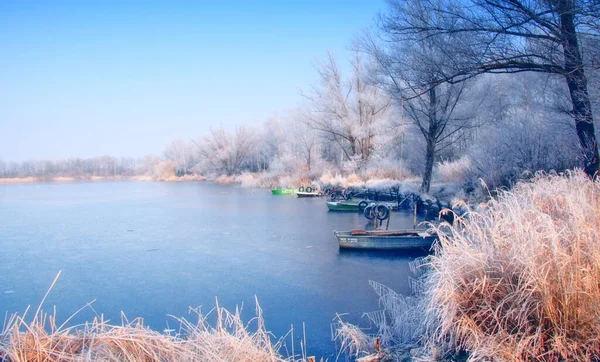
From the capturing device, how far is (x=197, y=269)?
8.70m

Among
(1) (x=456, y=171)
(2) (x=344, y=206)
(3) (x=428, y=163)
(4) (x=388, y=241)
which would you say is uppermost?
(3) (x=428, y=163)

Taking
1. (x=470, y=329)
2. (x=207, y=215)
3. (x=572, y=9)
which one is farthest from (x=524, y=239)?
(x=207, y=215)

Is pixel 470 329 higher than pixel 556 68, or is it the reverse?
pixel 556 68

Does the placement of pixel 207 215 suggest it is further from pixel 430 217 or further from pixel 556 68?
pixel 556 68

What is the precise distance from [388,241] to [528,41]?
4807 mm

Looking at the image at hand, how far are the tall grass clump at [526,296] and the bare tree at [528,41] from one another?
4.12 metres

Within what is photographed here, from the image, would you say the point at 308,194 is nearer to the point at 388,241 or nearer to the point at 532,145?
the point at 532,145

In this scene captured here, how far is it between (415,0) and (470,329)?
813 cm

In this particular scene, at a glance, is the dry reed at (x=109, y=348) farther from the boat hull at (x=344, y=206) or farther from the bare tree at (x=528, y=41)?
the boat hull at (x=344, y=206)

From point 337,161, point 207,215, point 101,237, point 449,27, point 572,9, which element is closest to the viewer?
point 572,9

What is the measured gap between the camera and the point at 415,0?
989cm

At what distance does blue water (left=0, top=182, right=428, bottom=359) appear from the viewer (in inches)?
252

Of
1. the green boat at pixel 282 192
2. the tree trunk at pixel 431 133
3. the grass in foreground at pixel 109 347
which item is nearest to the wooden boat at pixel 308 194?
the green boat at pixel 282 192

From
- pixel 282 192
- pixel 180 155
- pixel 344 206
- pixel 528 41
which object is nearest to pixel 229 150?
pixel 180 155
